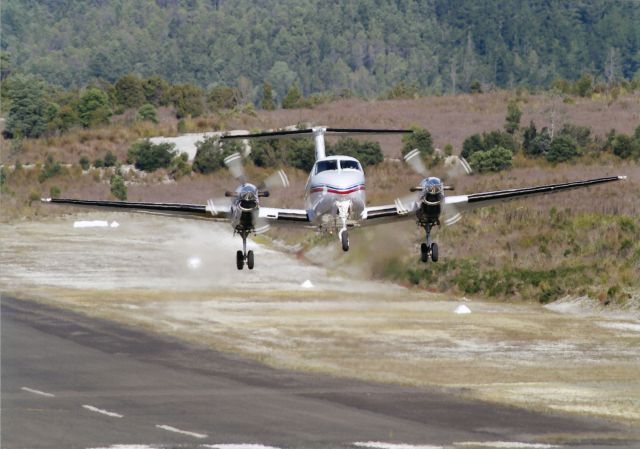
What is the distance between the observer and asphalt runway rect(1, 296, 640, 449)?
182ft

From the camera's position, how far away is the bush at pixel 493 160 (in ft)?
402

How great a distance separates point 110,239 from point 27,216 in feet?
80.0

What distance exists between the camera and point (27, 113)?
626ft

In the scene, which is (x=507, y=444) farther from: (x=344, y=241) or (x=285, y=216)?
(x=344, y=241)

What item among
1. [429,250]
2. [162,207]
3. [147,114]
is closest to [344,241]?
[429,250]

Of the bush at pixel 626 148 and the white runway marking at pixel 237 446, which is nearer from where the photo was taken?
the white runway marking at pixel 237 446

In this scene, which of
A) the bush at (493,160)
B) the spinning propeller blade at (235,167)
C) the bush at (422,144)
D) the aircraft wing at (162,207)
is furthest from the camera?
the bush at (422,144)

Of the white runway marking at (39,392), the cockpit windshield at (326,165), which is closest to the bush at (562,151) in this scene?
the white runway marking at (39,392)

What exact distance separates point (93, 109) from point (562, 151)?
295 ft

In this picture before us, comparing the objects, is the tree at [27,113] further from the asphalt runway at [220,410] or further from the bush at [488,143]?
the asphalt runway at [220,410]

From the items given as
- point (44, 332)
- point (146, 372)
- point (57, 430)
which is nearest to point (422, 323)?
point (146, 372)

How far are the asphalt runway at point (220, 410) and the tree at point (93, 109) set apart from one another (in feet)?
376

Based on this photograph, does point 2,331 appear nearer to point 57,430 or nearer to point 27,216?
point 57,430

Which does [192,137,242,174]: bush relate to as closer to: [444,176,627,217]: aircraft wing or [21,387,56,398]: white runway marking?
[21,387,56,398]: white runway marking
